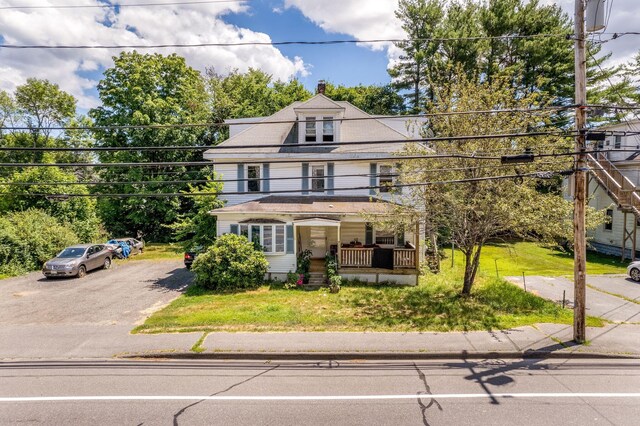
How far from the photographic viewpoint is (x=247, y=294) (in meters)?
14.3

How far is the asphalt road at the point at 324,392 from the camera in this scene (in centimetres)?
608

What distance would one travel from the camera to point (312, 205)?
17.8 m

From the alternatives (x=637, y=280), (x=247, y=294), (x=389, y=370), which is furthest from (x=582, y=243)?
(x=247, y=294)

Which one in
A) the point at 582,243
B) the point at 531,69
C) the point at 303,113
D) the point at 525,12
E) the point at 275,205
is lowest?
the point at 582,243

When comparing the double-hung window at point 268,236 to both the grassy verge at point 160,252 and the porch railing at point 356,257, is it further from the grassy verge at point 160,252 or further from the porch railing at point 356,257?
the grassy verge at point 160,252

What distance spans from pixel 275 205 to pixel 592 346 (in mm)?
13750

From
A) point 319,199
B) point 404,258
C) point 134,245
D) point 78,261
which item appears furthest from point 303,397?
point 134,245

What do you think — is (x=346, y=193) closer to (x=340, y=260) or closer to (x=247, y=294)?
(x=340, y=260)

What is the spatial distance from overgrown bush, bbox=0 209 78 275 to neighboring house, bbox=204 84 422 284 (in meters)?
11.2

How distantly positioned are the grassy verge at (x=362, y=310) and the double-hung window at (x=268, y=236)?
209 cm

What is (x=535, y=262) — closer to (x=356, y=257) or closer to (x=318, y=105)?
(x=356, y=257)

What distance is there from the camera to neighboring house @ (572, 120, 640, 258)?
19.0 meters

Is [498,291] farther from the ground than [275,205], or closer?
closer

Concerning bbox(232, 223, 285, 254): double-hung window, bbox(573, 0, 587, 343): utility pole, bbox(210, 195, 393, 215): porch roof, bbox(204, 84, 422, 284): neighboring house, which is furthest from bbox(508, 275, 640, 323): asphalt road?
bbox(232, 223, 285, 254): double-hung window
